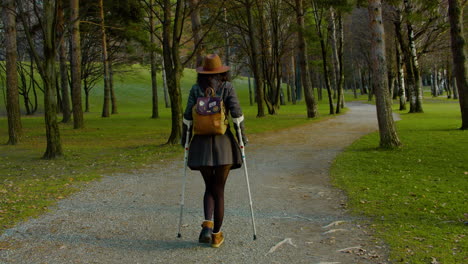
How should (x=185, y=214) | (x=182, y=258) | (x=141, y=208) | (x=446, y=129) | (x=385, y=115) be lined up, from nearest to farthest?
1. (x=182, y=258)
2. (x=185, y=214)
3. (x=141, y=208)
4. (x=385, y=115)
5. (x=446, y=129)

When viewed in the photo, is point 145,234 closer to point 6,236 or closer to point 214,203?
point 214,203

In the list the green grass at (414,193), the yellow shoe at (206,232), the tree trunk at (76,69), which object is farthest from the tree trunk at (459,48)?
the tree trunk at (76,69)

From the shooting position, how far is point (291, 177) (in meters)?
9.98

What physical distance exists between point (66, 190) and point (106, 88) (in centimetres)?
2721

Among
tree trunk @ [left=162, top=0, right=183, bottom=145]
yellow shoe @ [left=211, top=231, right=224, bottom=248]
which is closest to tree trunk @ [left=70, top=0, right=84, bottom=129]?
tree trunk @ [left=162, top=0, right=183, bottom=145]

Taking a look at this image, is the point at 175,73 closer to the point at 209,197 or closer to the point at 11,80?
the point at 11,80

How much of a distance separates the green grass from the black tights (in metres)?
2.01

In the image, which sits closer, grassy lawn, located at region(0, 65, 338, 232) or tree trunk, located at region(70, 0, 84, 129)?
grassy lawn, located at region(0, 65, 338, 232)

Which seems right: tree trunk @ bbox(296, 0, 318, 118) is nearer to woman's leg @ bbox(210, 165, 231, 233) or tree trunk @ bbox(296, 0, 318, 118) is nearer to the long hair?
the long hair

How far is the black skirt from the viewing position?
17.1 feet

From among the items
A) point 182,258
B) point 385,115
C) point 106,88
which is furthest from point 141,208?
point 106,88

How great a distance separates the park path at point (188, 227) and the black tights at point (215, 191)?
1.20 ft

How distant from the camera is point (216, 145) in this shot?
206 inches

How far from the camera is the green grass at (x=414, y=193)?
5090 mm
